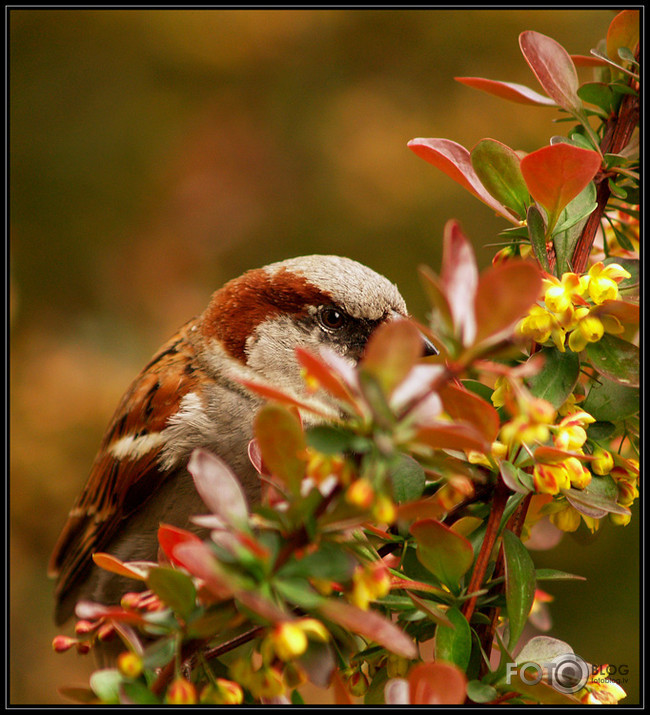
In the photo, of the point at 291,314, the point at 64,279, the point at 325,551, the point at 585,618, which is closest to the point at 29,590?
the point at 64,279

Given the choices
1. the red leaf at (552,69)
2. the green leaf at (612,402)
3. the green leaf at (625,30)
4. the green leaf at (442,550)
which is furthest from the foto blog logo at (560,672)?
the green leaf at (625,30)

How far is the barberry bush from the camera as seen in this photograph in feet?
1.39

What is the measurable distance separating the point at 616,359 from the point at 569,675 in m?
0.30

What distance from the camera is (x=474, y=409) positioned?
0.52 m

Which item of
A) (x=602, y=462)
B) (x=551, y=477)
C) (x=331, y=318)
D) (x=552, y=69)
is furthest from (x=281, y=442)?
(x=331, y=318)

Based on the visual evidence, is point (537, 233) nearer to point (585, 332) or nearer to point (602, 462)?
point (585, 332)

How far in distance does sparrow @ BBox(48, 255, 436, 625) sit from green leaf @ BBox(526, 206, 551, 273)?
577mm

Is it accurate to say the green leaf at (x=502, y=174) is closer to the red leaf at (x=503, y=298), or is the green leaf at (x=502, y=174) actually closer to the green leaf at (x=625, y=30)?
the green leaf at (x=625, y=30)

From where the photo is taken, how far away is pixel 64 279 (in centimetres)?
232

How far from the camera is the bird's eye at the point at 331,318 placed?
130cm

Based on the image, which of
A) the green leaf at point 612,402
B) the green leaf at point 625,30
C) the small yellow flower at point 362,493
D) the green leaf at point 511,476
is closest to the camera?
the small yellow flower at point 362,493

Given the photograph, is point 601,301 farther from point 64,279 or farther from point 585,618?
point 64,279

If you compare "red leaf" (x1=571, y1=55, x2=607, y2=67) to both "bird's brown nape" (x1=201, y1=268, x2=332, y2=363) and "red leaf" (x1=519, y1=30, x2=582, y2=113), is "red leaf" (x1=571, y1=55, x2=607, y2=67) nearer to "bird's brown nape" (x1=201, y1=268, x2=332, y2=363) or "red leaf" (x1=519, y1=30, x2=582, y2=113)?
"red leaf" (x1=519, y1=30, x2=582, y2=113)

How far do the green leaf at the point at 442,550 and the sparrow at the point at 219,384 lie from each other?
1.93ft
